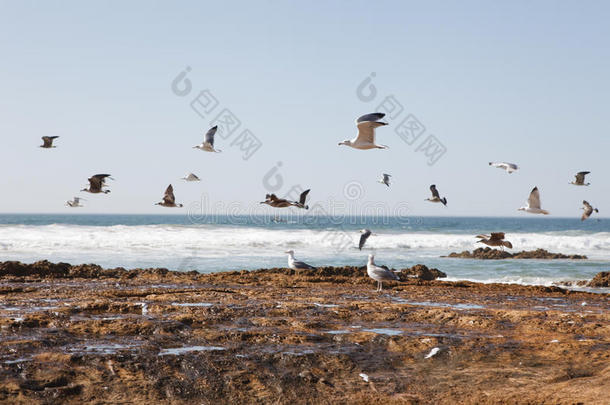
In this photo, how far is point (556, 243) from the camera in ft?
133

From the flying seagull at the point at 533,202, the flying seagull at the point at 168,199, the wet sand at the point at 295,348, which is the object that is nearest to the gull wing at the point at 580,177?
the flying seagull at the point at 533,202

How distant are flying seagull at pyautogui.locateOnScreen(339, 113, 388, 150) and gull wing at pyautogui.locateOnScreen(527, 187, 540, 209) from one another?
15.2 feet

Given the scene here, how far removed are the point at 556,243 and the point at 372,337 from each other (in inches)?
1404

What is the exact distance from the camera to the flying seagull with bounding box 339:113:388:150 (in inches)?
508

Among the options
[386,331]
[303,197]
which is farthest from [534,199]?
[386,331]

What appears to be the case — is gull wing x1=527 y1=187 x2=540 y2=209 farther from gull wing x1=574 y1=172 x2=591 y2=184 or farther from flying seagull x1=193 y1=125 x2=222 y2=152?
flying seagull x1=193 y1=125 x2=222 y2=152

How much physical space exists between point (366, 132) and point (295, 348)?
6.92 m

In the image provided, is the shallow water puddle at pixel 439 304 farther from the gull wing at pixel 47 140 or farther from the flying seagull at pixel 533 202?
the gull wing at pixel 47 140

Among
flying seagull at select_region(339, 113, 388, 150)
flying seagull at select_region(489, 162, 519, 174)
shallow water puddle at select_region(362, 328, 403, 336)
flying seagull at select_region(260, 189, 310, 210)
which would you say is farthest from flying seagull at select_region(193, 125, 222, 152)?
shallow water puddle at select_region(362, 328, 403, 336)

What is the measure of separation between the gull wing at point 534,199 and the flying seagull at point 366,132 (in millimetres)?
4641

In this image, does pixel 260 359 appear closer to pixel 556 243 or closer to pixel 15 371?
pixel 15 371

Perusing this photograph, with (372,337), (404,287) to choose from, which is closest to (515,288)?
(404,287)

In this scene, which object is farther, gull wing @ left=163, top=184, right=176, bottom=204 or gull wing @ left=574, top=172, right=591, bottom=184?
gull wing @ left=574, top=172, right=591, bottom=184

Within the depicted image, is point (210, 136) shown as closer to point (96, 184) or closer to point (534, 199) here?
point (96, 184)
